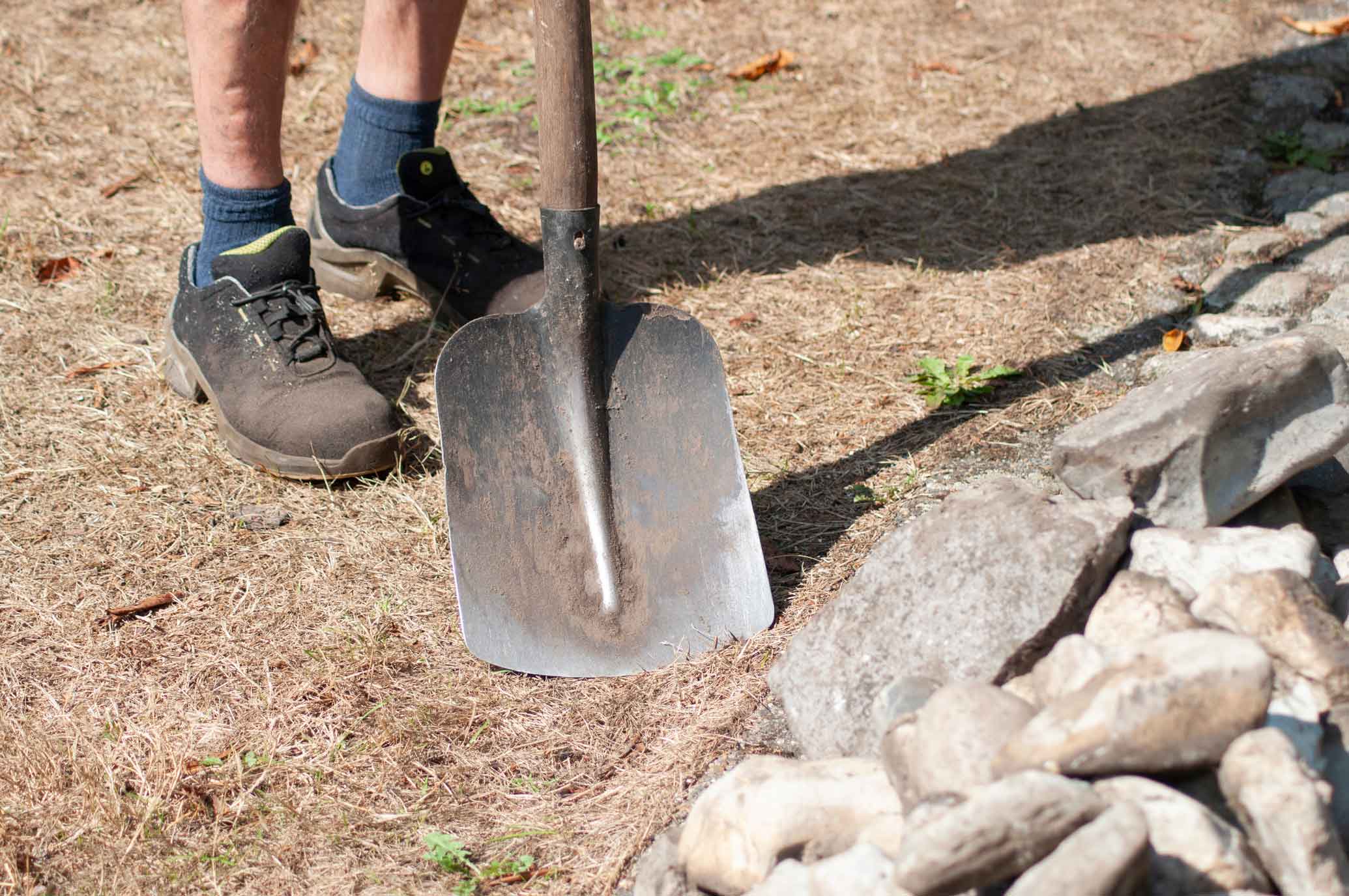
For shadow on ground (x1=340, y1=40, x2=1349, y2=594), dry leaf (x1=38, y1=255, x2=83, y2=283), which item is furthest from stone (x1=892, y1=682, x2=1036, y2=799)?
dry leaf (x1=38, y1=255, x2=83, y2=283)

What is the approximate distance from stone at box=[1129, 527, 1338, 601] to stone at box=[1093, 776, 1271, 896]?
16.8 inches

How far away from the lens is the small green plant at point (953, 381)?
8.11 ft

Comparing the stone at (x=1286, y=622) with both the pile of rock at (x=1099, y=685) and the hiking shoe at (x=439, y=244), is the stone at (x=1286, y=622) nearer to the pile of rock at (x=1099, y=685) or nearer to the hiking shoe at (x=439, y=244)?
the pile of rock at (x=1099, y=685)

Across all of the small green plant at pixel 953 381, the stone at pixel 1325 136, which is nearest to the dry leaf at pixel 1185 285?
the small green plant at pixel 953 381

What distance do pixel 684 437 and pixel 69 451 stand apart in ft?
4.45

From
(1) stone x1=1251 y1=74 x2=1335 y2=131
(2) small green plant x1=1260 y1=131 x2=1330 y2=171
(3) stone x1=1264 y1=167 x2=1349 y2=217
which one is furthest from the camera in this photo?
(1) stone x1=1251 y1=74 x2=1335 y2=131

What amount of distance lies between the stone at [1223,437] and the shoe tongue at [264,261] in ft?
5.28

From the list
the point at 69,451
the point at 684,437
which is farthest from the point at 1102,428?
the point at 69,451

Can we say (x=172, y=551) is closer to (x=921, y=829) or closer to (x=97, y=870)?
(x=97, y=870)

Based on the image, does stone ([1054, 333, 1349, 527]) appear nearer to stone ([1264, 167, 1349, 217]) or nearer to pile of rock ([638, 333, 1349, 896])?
pile of rock ([638, 333, 1349, 896])

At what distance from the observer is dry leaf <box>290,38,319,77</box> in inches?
163

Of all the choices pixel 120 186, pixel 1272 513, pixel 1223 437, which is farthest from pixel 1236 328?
pixel 120 186

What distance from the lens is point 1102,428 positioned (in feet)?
5.69

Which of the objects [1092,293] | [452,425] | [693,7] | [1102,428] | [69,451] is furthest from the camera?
[693,7]
